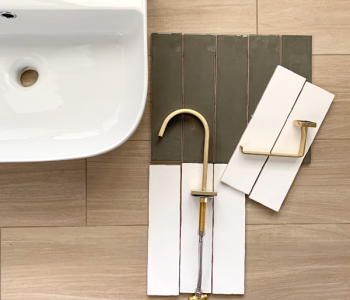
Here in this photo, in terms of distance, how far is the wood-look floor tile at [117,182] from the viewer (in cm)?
83

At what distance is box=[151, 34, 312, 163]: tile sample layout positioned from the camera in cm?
81

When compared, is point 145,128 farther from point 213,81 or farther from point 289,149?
point 289,149

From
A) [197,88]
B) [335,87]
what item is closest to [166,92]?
[197,88]

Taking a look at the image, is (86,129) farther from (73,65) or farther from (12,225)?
(12,225)

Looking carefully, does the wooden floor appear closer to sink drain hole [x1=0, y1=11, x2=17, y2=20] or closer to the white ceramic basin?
the white ceramic basin

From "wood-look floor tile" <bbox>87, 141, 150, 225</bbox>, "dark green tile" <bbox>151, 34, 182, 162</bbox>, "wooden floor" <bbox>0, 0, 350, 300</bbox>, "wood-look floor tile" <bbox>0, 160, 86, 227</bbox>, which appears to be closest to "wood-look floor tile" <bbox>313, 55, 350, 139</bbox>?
"wooden floor" <bbox>0, 0, 350, 300</bbox>

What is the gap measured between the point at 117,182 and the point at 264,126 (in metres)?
0.45

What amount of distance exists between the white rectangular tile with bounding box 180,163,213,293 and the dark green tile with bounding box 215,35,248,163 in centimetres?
8

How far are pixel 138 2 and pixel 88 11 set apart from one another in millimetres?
111

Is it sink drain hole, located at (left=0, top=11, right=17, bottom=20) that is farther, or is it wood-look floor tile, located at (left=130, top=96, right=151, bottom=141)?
wood-look floor tile, located at (left=130, top=96, right=151, bottom=141)

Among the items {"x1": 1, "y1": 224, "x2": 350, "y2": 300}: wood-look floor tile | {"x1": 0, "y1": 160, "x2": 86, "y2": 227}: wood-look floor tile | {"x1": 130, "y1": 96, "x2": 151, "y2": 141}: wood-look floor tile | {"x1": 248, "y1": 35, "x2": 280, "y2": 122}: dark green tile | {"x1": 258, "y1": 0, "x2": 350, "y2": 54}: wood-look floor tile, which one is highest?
{"x1": 258, "y1": 0, "x2": 350, "y2": 54}: wood-look floor tile

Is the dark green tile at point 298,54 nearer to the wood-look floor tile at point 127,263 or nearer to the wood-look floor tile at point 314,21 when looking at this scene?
the wood-look floor tile at point 314,21

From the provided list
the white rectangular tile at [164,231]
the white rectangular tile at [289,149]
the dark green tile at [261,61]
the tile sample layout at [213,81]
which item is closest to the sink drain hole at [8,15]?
the tile sample layout at [213,81]

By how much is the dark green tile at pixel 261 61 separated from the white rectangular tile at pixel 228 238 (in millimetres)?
237
